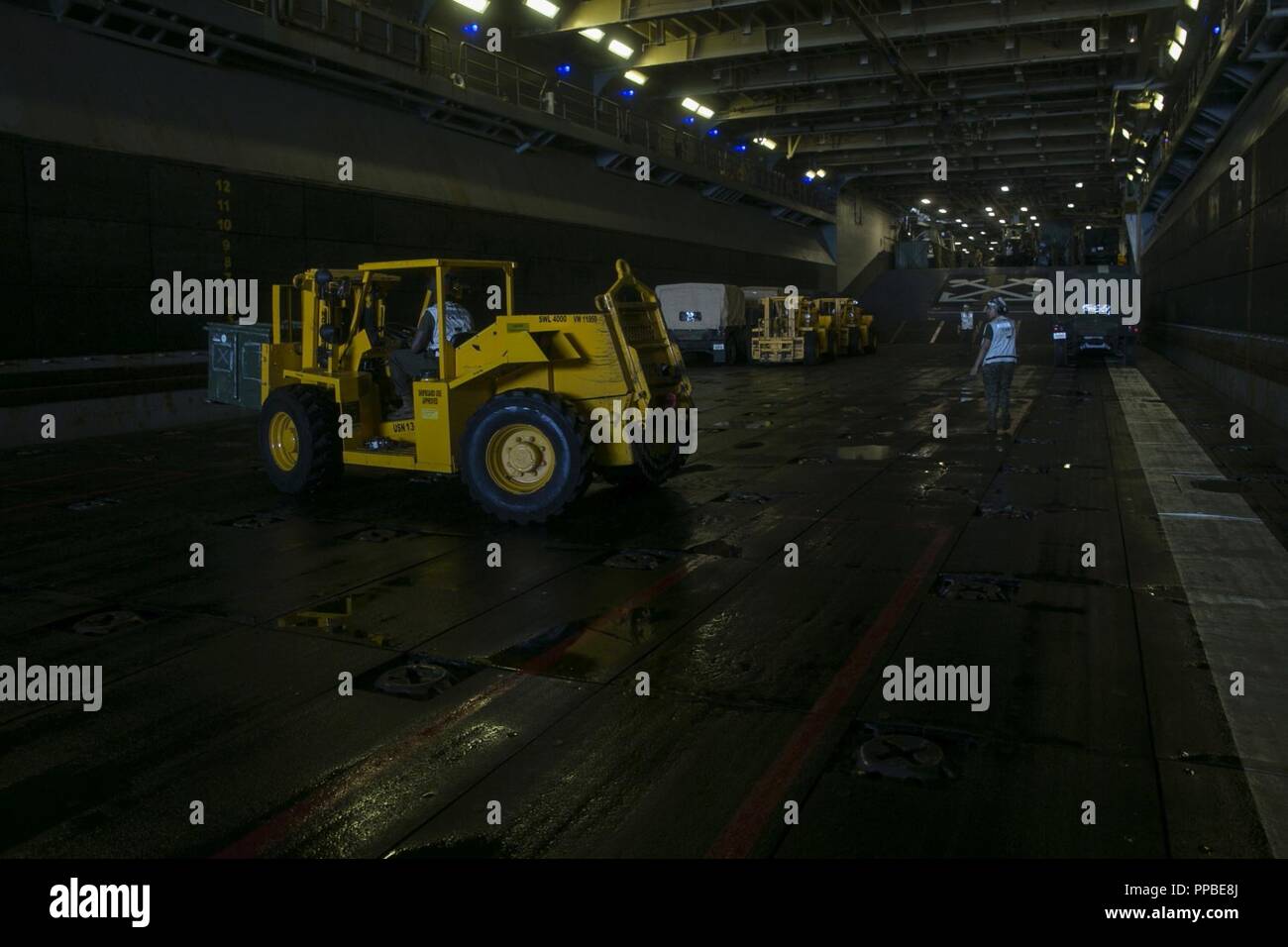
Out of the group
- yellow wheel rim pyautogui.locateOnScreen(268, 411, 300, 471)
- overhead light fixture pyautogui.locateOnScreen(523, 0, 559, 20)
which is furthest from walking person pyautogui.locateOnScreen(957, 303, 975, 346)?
yellow wheel rim pyautogui.locateOnScreen(268, 411, 300, 471)

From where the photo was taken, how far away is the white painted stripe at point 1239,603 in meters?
4.40

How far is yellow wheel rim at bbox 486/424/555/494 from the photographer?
30.6ft

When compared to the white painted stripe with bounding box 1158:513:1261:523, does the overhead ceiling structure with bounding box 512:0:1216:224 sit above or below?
above

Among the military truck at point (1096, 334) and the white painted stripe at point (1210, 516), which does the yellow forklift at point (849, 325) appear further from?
the white painted stripe at point (1210, 516)

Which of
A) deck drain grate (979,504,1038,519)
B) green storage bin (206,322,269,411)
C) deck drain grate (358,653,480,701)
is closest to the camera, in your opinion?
deck drain grate (358,653,480,701)

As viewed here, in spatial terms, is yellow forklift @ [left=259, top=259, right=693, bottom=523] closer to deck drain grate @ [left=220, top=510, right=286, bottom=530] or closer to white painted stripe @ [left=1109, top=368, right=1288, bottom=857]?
deck drain grate @ [left=220, top=510, right=286, bottom=530]

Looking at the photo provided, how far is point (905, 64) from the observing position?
3334 centimetres

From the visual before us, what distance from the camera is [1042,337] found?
4625 centimetres

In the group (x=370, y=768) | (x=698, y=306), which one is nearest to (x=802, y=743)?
(x=370, y=768)

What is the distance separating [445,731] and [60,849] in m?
1.63

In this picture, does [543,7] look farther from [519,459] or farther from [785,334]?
[519,459]

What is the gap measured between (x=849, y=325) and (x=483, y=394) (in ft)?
105

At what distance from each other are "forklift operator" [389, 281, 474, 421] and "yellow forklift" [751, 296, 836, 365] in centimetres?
2482
